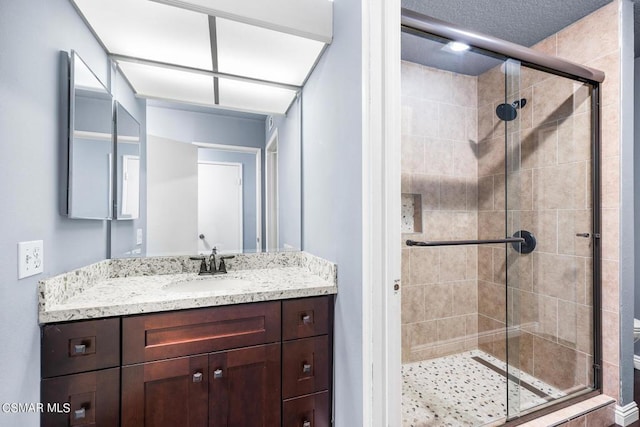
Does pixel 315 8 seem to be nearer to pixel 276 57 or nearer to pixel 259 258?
pixel 276 57

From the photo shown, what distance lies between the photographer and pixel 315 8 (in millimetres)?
1332

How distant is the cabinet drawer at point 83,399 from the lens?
3.03ft

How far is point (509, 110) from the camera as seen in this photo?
1.96 metres

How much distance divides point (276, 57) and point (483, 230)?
6.51 ft

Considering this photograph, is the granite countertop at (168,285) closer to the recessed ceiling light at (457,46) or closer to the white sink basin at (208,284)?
the white sink basin at (208,284)

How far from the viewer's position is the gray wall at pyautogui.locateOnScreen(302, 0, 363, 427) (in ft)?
3.67

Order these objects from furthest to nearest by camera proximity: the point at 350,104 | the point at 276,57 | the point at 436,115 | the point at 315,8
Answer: the point at 436,115 → the point at 276,57 → the point at 315,8 → the point at 350,104

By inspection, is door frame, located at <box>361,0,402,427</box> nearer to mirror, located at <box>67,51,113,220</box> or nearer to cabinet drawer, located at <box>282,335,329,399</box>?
cabinet drawer, located at <box>282,335,329,399</box>

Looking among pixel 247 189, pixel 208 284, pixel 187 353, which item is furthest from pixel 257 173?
pixel 187 353

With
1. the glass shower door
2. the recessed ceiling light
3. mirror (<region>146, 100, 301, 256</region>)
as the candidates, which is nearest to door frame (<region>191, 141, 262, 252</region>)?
mirror (<region>146, 100, 301, 256</region>)

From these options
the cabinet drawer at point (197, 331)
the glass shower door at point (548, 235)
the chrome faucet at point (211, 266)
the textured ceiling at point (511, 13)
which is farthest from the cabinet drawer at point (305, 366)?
the textured ceiling at point (511, 13)

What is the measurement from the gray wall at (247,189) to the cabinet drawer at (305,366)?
0.69 meters

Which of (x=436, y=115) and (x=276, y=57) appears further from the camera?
(x=436, y=115)

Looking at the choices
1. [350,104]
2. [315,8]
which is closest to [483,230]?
[350,104]
